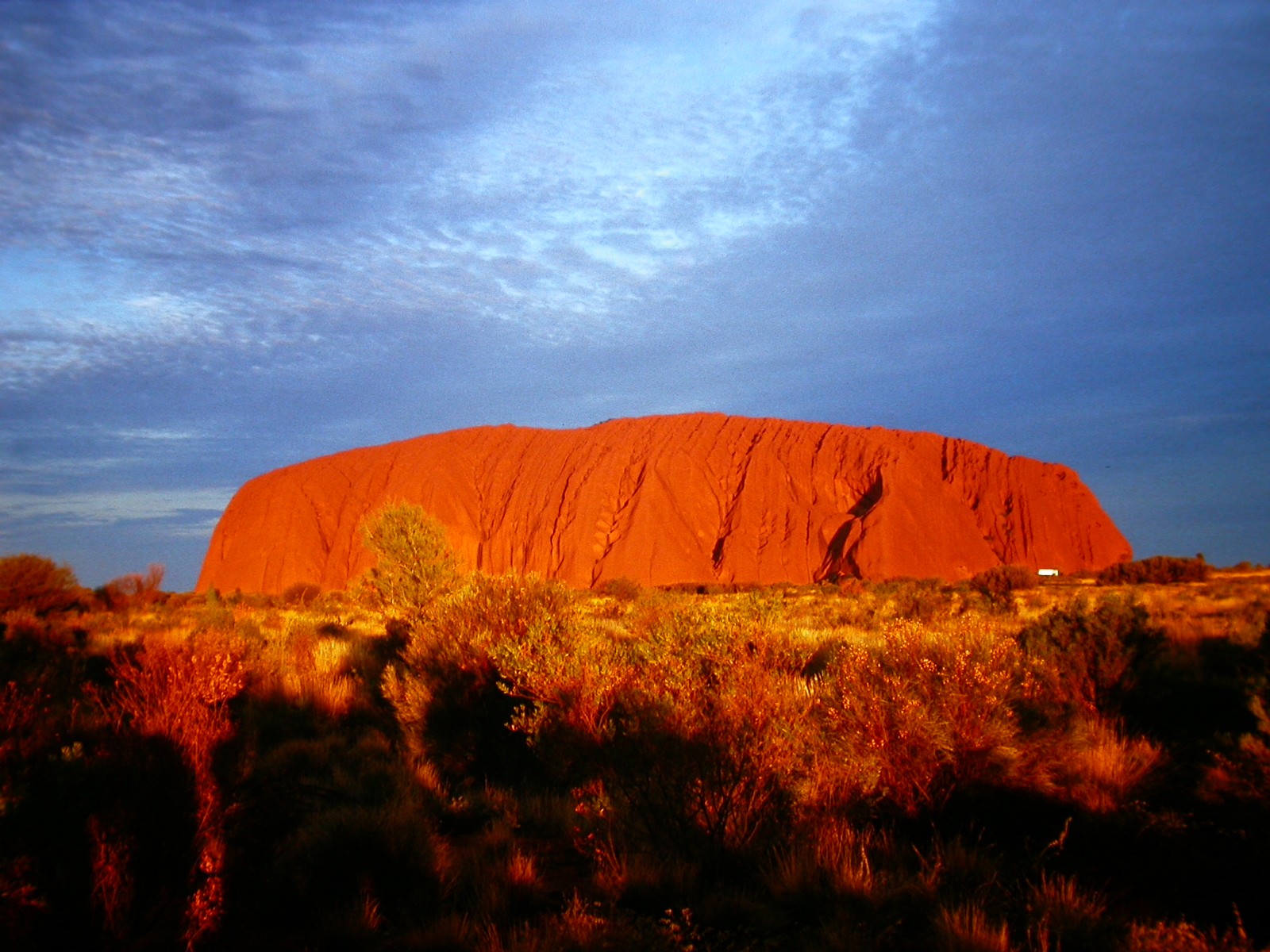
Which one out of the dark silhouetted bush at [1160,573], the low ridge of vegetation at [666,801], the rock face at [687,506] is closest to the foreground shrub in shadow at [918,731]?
the low ridge of vegetation at [666,801]

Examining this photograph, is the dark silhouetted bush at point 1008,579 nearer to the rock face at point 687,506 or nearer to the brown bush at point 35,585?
the rock face at point 687,506

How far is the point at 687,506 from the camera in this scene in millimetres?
56062

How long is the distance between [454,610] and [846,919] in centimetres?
659

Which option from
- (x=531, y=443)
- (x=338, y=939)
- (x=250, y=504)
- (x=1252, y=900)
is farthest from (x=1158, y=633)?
(x=250, y=504)

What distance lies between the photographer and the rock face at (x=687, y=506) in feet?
171

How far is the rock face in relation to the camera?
52125 millimetres

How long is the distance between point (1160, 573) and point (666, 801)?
37.7 meters

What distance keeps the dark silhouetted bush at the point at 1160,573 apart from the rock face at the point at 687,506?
13298 mm

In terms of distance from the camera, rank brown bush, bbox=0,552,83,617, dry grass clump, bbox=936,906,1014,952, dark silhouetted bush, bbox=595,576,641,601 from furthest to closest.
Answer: dark silhouetted bush, bbox=595,576,641,601 → brown bush, bbox=0,552,83,617 → dry grass clump, bbox=936,906,1014,952

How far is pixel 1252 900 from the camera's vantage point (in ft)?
12.7

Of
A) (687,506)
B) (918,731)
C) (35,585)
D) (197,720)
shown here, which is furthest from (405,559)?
(687,506)

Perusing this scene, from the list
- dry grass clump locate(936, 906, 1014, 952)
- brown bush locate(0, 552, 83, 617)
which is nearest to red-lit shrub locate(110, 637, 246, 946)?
dry grass clump locate(936, 906, 1014, 952)

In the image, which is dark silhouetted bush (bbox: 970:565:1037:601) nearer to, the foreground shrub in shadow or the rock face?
the rock face

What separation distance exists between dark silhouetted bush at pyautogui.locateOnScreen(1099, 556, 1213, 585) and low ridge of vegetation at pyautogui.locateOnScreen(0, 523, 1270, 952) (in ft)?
98.9
